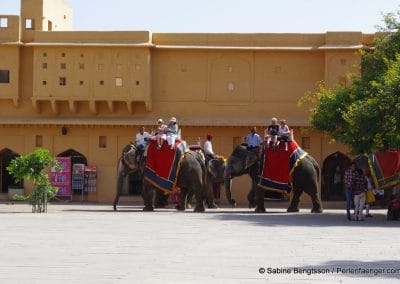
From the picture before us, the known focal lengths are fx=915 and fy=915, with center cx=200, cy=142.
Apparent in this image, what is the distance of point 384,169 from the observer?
2548 cm

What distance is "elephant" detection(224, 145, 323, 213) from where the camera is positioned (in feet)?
80.5

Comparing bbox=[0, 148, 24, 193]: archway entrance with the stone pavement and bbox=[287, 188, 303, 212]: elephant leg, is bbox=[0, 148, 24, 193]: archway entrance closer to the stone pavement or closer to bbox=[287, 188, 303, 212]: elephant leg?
bbox=[287, 188, 303, 212]: elephant leg

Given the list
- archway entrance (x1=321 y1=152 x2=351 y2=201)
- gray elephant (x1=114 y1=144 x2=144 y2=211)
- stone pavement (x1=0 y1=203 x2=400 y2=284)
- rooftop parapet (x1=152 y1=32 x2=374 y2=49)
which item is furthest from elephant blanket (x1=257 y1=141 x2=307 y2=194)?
archway entrance (x1=321 y1=152 x2=351 y2=201)

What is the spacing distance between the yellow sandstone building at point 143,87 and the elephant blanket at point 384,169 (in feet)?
29.4

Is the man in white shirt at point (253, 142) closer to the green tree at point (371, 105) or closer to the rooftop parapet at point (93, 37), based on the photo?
the green tree at point (371, 105)

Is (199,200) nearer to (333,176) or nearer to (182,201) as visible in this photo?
(182,201)

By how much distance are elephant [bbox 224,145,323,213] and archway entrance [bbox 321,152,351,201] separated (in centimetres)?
1009

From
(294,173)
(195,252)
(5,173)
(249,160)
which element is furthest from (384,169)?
(5,173)

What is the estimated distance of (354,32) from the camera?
113 feet

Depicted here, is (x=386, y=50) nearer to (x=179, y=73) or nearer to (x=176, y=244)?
(x=179, y=73)

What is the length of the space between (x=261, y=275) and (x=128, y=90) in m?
25.5

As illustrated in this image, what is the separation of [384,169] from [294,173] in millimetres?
2761

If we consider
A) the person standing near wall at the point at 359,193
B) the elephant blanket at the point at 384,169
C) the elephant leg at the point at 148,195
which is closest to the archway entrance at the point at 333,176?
the elephant blanket at the point at 384,169

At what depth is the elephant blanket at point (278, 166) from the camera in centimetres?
2397
